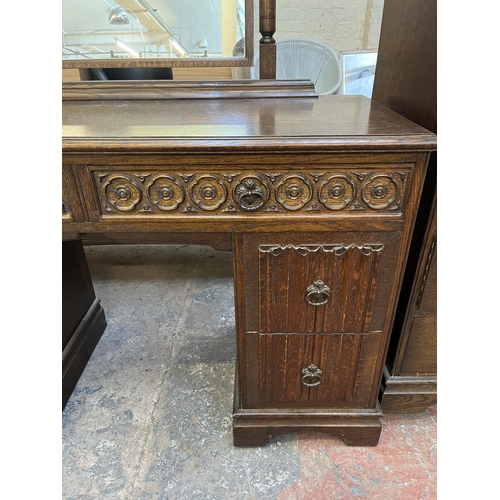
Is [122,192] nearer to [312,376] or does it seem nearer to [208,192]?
[208,192]

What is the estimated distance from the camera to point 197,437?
112cm

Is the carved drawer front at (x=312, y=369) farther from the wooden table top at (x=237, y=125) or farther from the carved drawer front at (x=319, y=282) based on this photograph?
the wooden table top at (x=237, y=125)

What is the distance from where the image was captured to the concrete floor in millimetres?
995

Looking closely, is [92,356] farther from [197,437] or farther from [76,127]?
[76,127]

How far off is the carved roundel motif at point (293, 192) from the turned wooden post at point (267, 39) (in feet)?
1.75

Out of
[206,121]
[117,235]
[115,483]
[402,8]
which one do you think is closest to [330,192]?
[206,121]

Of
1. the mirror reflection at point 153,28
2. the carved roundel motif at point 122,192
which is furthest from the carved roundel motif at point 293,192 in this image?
Answer: the mirror reflection at point 153,28

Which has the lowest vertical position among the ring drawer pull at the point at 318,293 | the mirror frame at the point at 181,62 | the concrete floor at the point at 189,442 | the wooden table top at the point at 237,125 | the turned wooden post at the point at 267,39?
the concrete floor at the point at 189,442

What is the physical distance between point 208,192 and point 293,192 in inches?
6.8

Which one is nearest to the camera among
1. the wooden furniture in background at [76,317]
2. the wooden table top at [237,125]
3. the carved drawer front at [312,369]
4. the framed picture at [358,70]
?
the wooden table top at [237,125]

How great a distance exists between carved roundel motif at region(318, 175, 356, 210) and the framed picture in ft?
4.85

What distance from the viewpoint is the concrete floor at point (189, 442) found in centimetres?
100

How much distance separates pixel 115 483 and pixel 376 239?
3.10ft

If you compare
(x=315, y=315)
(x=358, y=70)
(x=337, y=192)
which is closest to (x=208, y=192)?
(x=337, y=192)
